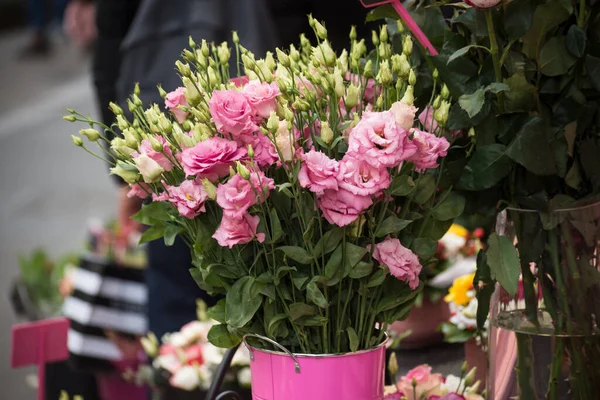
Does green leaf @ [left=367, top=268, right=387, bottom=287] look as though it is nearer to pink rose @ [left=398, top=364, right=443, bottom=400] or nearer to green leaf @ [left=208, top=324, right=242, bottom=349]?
green leaf @ [left=208, top=324, right=242, bottom=349]

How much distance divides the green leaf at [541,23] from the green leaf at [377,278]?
274 mm

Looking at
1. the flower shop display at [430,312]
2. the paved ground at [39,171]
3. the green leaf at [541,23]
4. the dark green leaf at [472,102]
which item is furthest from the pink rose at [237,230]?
the paved ground at [39,171]

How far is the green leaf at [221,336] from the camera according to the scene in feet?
2.81

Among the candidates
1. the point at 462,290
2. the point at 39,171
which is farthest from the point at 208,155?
the point at 39,171

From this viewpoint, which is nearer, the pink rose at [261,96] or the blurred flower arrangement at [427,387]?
the pink rose at [261,96]

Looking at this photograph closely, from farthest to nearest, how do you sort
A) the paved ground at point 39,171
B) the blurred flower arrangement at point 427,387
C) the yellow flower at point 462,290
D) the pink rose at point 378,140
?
the paved ground at point 39,171 < the yellow flower at point 462,290 < the blurred flower arrangement at point 427,387 < the pink rose at point 378,140

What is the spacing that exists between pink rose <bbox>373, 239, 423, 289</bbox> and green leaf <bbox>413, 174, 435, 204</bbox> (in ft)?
0.17

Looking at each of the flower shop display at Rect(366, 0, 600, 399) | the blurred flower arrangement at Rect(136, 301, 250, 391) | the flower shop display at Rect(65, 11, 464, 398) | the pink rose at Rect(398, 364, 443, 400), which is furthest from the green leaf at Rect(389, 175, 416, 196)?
the blurred flower arrangement at Rect(136, 301, 250, 391)

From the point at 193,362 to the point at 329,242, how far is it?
0.70 m

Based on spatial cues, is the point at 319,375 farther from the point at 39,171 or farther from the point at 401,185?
the point at 39,171

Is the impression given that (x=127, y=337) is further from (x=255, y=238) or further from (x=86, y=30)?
(x=255, y=238)

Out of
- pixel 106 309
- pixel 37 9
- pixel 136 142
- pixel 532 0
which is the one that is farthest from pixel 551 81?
pixel 37 9

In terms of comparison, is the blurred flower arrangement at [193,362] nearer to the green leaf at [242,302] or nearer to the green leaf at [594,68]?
the green leaf at [242,302]

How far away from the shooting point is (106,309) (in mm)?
2168
